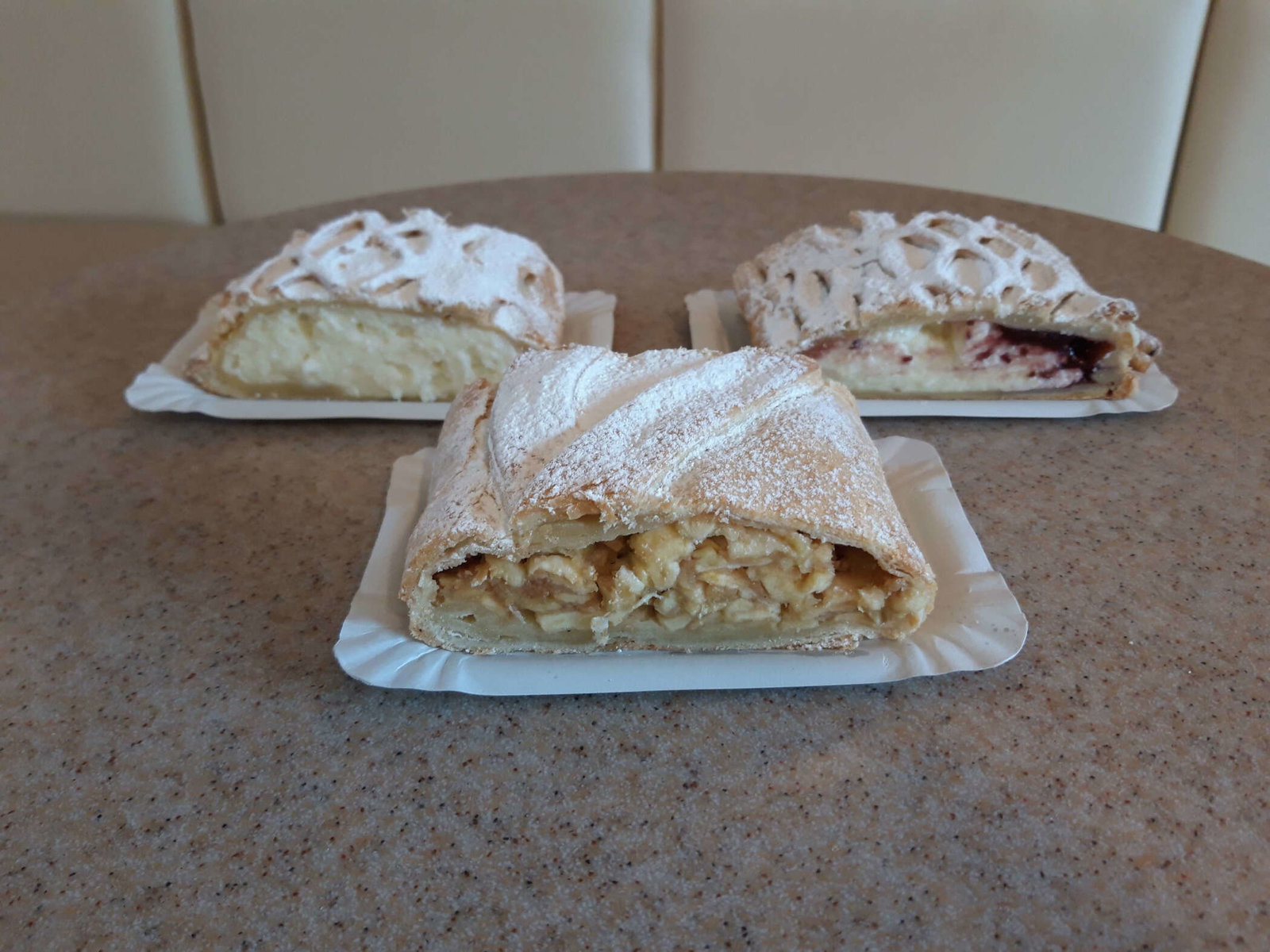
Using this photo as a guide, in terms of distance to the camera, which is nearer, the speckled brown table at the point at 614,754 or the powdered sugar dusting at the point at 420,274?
the speckled brown table at the point at 614,754

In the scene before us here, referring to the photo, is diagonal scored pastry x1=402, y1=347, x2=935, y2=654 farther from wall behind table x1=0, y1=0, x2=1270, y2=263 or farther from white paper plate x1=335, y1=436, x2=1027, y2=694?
wall behind table x1=0, y1=0, x2=1270, y2=263

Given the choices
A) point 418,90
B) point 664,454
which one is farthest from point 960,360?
point 418,90

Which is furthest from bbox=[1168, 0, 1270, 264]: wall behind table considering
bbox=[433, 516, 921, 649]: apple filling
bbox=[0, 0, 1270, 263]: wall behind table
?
bbox=[433, 516, 921, 649]: apple filling

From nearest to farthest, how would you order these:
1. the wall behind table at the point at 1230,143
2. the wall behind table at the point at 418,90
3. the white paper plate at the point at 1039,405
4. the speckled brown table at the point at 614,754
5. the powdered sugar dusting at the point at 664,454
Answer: the speckled brown table at the point at 614,754
the powdered sugar dusting at the point at 664,454
the white paper plate at the point at 1039,405
the wall behind table at the point at 1230,143
the wall behind table at the point at 418,90

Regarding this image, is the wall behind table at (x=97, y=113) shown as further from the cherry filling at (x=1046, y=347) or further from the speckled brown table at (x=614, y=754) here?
the cherry filling at (x=1046, y=347)

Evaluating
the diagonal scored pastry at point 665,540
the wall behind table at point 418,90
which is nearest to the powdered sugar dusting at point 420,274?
the diagonal scored pastry at point 665,540

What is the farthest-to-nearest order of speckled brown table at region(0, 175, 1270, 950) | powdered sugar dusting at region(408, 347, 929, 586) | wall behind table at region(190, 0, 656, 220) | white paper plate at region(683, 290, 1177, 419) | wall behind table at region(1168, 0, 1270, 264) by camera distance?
wall behind table at region(190, 0, 656, 220)
wall behind table at region(1168, 0, 1270, 264)
white paper plate at region(683, 290, 1177, 419)
powdered sugar dusting at region(408, 347, 929, 586)
speckled brown table at region(0, 175, 1270, 950)

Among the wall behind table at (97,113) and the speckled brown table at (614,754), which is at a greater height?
the wall behind table at (97,113)
